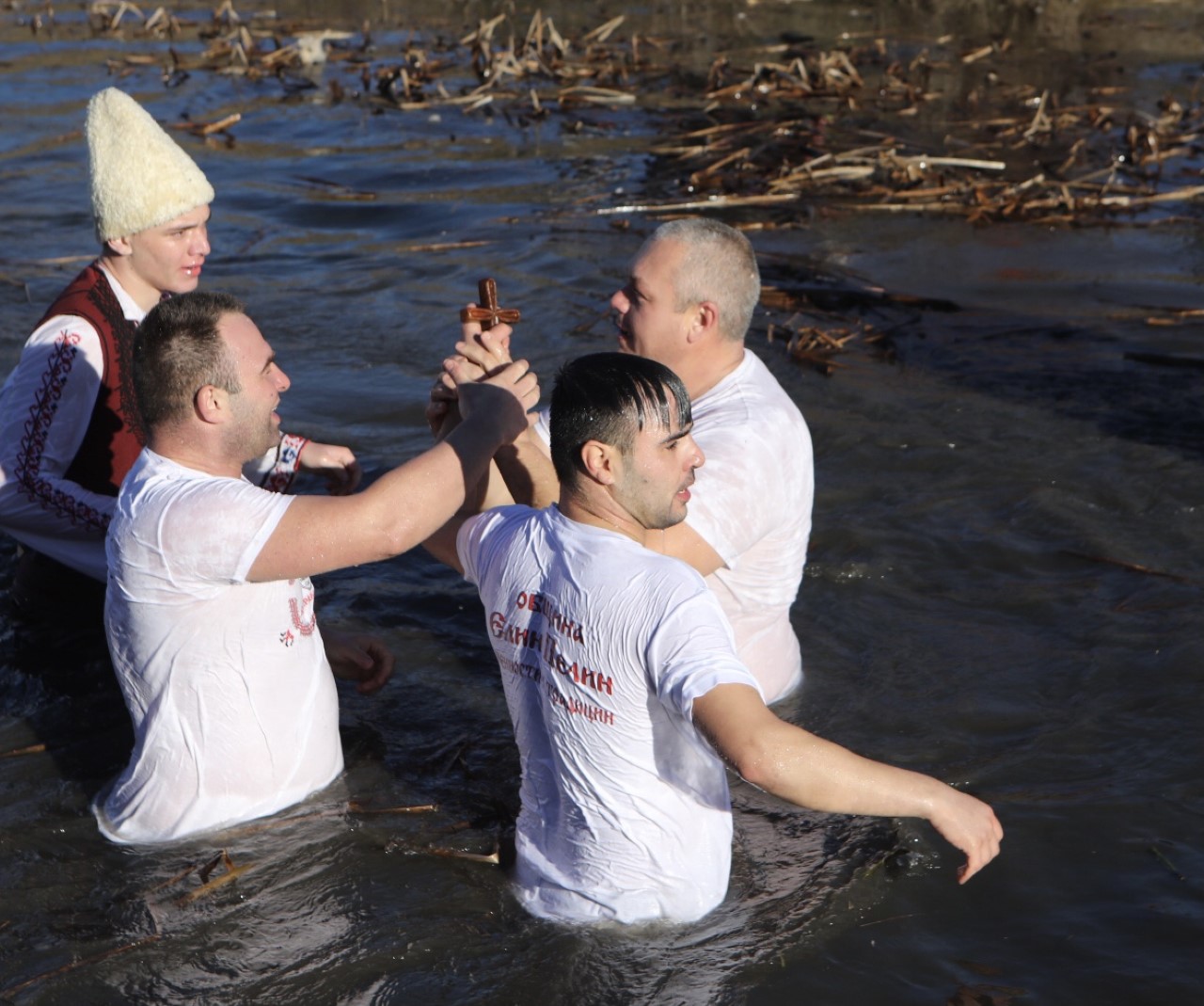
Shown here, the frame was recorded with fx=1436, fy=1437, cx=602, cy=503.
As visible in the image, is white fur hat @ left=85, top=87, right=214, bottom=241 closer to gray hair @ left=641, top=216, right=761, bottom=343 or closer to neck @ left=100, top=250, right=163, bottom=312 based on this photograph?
neck @ left=100, top=250, right=163, bottom=312

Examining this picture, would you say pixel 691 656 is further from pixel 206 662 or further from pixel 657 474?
pixel 206 662

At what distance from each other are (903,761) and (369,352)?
5655 millimetres

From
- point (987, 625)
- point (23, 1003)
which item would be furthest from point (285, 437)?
point (987, 625)

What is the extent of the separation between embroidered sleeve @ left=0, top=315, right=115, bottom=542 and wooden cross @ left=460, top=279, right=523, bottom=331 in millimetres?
2001

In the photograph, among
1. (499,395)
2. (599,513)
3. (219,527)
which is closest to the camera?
(599,513)

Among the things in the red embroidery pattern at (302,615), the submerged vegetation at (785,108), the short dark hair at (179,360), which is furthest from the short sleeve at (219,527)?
the submerged vegetation at (785,108)

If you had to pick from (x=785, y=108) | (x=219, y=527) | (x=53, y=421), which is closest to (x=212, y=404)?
(x=219, y=527)

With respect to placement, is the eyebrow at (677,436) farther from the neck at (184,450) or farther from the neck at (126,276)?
the neck at (126,276)

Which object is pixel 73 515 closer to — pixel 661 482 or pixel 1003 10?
pixel 661 482

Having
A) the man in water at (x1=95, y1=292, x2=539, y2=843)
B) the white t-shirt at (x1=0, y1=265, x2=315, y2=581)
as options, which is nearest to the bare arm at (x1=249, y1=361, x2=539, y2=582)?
the man in water at (x1=95, y1=292, x2=539, y2=843)

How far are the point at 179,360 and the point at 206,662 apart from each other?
91cm

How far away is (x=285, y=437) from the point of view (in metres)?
5.52

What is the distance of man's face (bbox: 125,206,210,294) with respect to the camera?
5852mm

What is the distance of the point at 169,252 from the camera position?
5.89 meters
